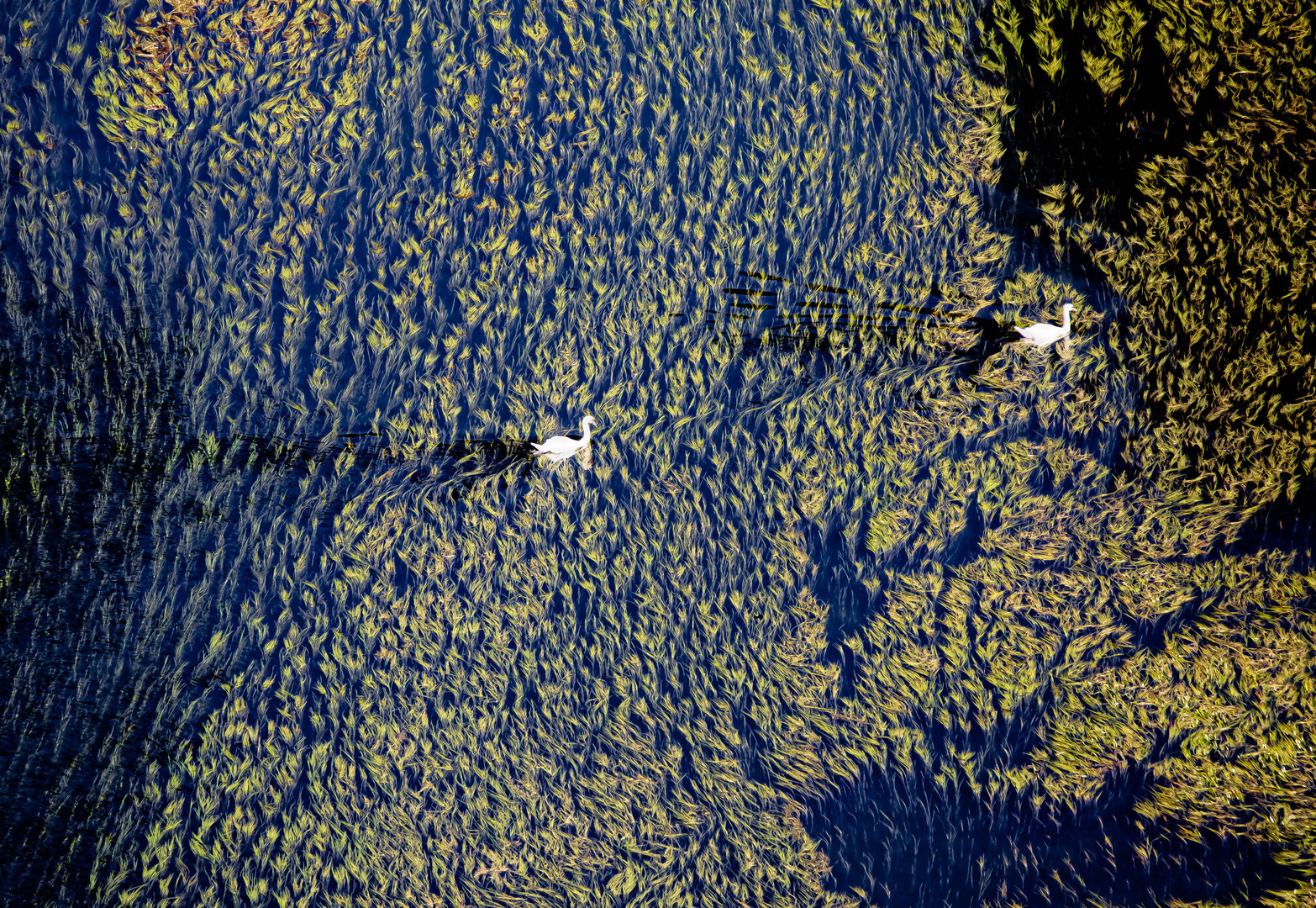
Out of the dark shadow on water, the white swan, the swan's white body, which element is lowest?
the dark shadow on water

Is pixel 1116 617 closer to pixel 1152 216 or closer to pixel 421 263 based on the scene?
pixel 1152 216

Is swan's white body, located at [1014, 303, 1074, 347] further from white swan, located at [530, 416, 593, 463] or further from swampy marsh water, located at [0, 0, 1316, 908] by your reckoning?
white swan, located at [530, 416, 593, 463]

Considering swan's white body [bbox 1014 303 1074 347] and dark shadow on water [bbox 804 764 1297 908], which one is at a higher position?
swan's white body [bbox 1014 303 1074 347]

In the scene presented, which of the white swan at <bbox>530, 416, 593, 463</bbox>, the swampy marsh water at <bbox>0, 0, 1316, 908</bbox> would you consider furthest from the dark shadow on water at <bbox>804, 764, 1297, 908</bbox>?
the white swan at <bbox>530, 416, 593, 463</bbox>

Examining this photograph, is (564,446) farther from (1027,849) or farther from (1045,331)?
(1027,849)

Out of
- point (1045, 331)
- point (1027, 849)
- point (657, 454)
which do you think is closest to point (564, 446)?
point (657, 454)

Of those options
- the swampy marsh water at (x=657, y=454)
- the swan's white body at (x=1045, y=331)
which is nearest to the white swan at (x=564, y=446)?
the swampy marsh water at (x=657, y=454)

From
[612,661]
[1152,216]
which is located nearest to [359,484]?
[612,661]
